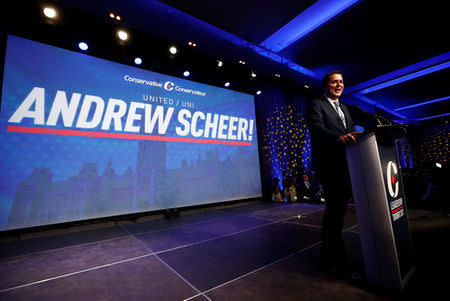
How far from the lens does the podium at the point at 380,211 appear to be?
1.00m

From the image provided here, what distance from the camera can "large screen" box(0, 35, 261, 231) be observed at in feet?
8.47

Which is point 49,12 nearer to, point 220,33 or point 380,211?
point 220,33

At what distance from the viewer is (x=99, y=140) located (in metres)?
Result: 3.10

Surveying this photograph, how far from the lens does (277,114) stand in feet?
18.8

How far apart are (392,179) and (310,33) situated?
3716mm

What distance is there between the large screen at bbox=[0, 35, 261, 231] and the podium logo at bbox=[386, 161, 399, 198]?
3241 mm

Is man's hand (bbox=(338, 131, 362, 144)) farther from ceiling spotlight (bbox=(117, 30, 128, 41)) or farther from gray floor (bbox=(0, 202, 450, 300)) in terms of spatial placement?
ceiling spotlight (bbox=(117, 30, 128, 41))

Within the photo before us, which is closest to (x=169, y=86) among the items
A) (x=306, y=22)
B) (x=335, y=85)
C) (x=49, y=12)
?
(x=49, y=12)

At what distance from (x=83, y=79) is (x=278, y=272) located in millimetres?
3699

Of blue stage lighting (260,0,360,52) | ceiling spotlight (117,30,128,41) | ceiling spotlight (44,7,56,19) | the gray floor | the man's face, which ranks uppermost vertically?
blue stage lighting (260,0,360,52)

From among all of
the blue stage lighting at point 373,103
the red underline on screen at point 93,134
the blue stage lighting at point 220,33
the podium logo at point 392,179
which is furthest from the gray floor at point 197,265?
the blue stage lighting at point 373,103

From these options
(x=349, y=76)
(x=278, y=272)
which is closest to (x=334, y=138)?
(x=278, y=272)

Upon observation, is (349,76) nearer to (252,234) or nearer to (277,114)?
(277,114)

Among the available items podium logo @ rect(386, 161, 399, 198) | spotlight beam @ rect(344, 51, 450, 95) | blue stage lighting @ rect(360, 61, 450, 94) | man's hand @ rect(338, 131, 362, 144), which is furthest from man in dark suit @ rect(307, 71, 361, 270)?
blue stage lighting @ rect(360, 61, 450, 94)
